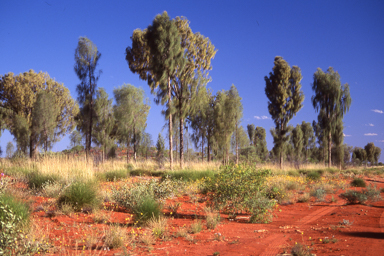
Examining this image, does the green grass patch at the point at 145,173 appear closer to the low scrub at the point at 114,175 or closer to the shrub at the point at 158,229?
the low scrub at the point at 114,175

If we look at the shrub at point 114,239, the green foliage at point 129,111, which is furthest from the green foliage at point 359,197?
the green foliage at point 129,111

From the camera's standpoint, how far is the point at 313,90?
29391 millimetres

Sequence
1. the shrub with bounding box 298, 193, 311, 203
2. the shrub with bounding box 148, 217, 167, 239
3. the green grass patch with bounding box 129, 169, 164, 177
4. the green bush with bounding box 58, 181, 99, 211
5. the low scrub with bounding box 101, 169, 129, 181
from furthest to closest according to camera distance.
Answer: the green grass patch with bounding box 129, 169, 164, 177, the low scrub with bounding box 101, 169, 129, 181, the shrub with bounding box 298, 193, 311, 203, the green bush with bounding box 58, 181, 99, 211, the shrub with bounding box 148, 217, 167, 239

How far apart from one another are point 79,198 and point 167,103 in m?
12.5

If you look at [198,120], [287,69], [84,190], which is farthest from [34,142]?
[287,69]

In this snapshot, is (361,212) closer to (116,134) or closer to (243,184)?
(243,184)

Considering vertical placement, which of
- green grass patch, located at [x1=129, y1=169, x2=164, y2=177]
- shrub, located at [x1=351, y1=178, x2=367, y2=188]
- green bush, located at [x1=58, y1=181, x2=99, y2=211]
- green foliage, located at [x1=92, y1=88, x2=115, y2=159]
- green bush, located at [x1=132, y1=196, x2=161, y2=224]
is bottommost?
shrub, located at [x1=351, y1=178, x2=367, y2=188]

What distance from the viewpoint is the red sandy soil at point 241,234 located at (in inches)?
188

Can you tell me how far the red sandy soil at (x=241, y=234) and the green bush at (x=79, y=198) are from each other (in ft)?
0.99

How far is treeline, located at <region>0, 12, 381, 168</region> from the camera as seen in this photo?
19.4m

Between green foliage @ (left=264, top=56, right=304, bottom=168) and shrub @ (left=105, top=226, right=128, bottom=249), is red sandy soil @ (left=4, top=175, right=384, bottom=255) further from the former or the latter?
green foliage @ (left=264, top=56, right=304, bottom=168)

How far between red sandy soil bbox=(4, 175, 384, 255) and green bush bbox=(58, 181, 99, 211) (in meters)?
0.30

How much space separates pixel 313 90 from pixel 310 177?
1431cm

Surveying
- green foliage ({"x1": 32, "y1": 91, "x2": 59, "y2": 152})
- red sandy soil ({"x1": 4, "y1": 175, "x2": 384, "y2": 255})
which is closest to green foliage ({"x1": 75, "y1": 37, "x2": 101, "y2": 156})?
green foliage ({"x1": 32, "y1": 91, "x2": 59, "y2": 152})
